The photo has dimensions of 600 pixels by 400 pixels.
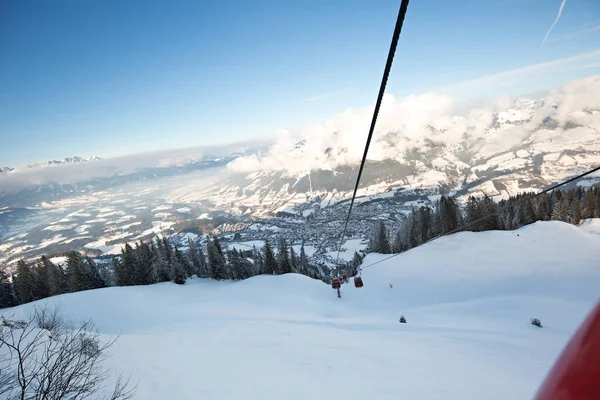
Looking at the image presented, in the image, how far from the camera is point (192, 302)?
29938 millimetres

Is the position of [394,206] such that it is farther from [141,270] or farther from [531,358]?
[531,358]

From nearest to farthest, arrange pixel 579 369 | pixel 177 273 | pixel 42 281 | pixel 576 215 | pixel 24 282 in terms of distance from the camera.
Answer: pixel 579 369, pixel 24 282, pixel 42 281, pixel 177 273, pixel 576 215

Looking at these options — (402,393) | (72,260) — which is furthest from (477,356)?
(72,260)

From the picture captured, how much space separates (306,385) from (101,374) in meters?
6.96

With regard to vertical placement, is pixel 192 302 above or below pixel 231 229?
above

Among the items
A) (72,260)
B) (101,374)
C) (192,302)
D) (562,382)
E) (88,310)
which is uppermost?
(562,382)

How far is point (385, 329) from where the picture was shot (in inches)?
571

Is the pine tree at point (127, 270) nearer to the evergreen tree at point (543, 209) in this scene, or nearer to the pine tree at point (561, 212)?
the evergreen tree at point (543, 209)

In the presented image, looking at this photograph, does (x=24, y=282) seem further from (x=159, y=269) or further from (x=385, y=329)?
(x=385, y=329)

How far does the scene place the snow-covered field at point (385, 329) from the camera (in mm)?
8359

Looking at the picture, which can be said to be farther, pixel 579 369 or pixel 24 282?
pixel 24 282

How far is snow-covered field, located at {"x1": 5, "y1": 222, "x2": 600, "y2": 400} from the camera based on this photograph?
8.36m

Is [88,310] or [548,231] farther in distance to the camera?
[548,231]

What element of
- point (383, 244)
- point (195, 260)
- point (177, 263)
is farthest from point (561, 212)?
point (195, 260)
